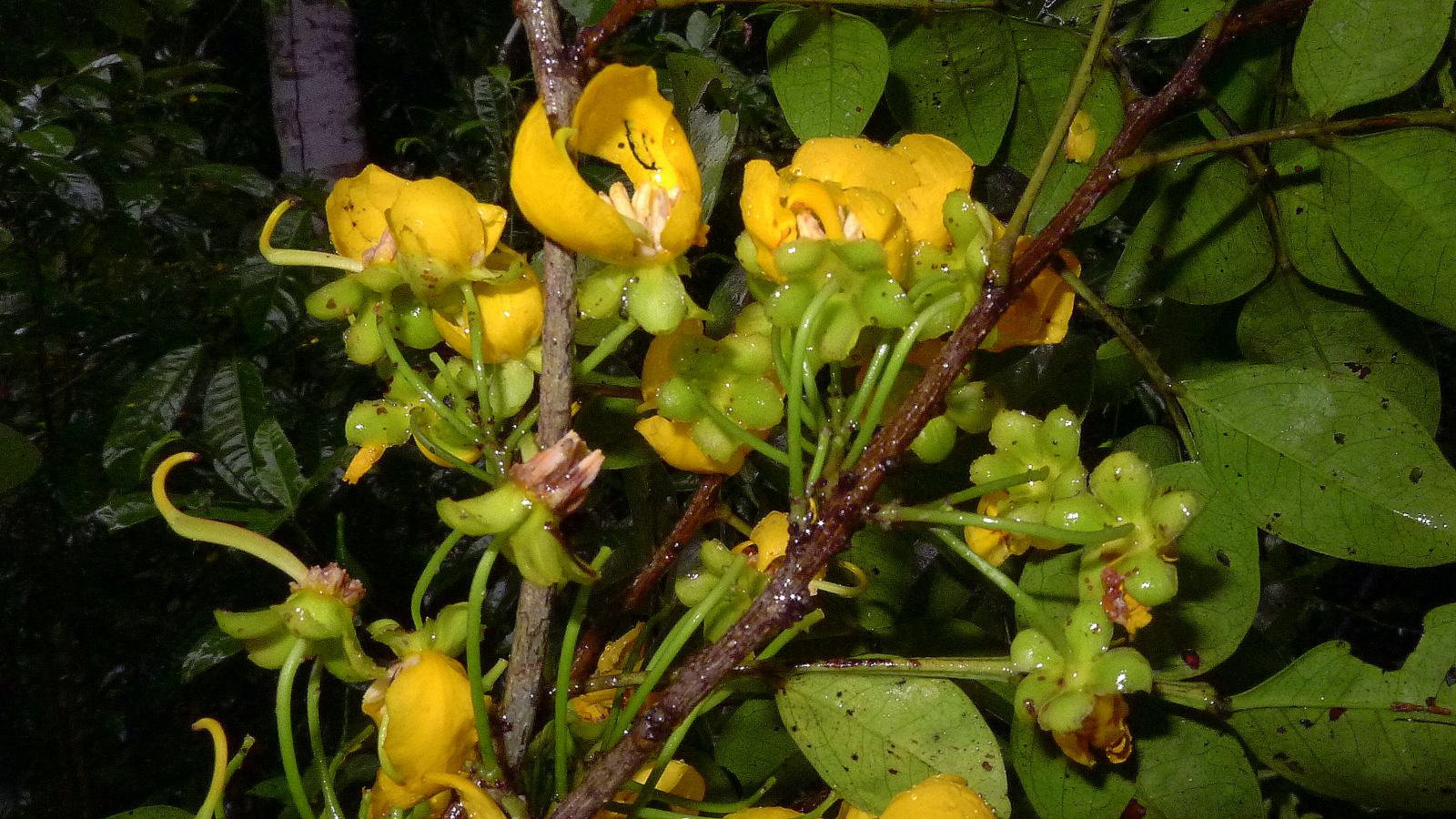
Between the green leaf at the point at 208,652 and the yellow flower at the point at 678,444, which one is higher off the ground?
the yellow flower at the point at 678,444

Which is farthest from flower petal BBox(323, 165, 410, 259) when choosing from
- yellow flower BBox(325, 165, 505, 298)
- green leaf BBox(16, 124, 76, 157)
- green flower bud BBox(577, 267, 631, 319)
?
green leaf BBox(16, 124, 76, 157)

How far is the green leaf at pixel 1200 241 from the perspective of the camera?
0.60 metres

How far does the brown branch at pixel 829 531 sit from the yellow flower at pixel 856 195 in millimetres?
51

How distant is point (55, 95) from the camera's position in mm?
1610

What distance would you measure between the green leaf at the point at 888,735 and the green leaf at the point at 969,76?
307 millimetres

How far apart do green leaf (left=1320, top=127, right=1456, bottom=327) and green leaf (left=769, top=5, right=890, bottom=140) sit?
26cm

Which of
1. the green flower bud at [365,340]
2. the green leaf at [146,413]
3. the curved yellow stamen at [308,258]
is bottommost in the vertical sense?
the green leaf at [146,413]

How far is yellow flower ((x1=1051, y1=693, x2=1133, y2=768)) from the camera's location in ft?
1.48

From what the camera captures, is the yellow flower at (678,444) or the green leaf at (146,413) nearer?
the yellow flower at (678,444)

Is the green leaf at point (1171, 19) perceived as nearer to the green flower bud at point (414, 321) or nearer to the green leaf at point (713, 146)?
the green leaf at point (713, 146)

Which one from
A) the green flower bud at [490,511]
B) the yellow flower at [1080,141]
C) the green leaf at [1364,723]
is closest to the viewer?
the green flower bud at [490,511]

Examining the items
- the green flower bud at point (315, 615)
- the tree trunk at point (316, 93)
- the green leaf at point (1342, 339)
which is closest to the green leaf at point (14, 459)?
the green flower bud at point (315, 615)

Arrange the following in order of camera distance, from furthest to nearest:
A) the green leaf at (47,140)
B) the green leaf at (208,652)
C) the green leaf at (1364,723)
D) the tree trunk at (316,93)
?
the tree trunk at (316,93) < the green leaf at (47,140) < the green leaf at (208,652) < the green leaf at (1364,723)

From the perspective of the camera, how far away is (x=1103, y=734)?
46cm
